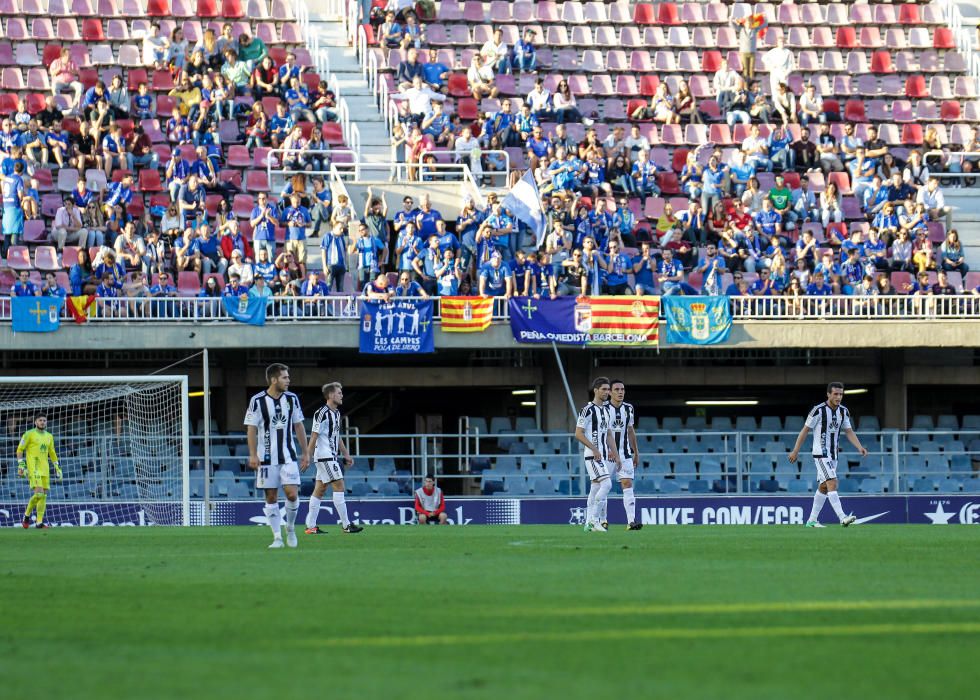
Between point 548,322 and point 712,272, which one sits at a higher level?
point 712,272

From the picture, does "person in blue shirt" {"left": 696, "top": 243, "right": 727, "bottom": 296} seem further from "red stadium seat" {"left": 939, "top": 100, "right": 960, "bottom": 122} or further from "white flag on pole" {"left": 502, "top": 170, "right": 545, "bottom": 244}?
"red stadium seat" {"left": 939, "top": 100, "right": 960, "bottom": 122}

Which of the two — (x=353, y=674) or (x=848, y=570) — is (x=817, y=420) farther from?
(x=353, y=674)

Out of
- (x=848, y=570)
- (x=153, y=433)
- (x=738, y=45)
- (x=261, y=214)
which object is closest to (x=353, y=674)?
(x=848, y=570)

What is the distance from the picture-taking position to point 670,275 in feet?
92.5

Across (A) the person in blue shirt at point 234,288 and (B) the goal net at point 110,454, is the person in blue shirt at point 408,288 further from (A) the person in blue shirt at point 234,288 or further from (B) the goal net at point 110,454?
(B) the goal net at point 110,454

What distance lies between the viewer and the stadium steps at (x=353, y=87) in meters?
32.8

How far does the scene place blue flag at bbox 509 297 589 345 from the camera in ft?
88.1

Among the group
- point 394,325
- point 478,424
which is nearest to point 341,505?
point 394,325

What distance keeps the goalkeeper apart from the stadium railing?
12.9ft

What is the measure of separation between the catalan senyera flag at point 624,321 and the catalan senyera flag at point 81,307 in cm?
785

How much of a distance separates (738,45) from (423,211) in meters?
12.6

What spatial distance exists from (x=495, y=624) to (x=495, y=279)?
65.1ft

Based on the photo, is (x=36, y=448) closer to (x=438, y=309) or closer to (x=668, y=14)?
(x=438, y=309)

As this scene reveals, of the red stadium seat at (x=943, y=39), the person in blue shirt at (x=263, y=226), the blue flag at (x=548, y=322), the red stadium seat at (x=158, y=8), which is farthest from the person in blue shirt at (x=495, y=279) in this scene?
the red stadium seat at (x=943, y=39)
